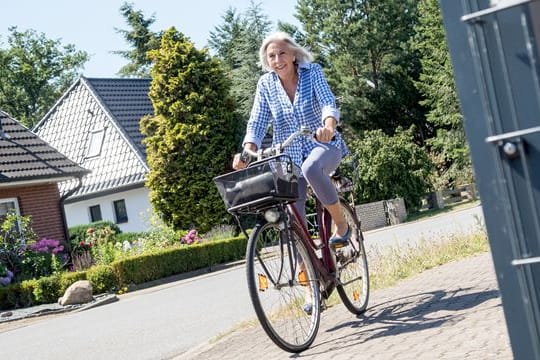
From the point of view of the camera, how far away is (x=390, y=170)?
3462cm

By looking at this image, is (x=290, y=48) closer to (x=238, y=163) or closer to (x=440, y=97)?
(x=238, y=163)

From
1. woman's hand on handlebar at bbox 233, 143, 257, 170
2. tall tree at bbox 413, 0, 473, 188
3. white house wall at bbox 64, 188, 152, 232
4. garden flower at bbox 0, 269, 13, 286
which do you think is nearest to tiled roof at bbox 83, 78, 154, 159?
white house wall at bbox 64, 188, 152, 232

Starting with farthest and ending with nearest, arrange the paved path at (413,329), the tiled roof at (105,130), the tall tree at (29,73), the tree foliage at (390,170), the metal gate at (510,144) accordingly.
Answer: the tall tree at (29,73) → the tiled roof at (105,130) → the tree foliage at (390,170) → the paved path at (413,329) → the metal gate at (510,144)

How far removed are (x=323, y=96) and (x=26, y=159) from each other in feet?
71.4

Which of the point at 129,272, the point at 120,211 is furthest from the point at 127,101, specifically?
the point at 129,272

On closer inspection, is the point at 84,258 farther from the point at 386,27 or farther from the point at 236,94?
the point at 386,27

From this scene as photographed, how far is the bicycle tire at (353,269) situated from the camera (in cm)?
670

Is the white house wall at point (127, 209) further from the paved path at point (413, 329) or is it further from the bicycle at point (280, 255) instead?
the bicycle at point (280, 255)

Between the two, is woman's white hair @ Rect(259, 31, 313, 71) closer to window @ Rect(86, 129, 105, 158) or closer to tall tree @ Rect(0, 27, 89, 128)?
window @ Rect(86, 129, 105, 158)

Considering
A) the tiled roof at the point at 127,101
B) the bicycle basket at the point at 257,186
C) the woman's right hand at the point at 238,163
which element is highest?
the tiled roof at the point at 127,101

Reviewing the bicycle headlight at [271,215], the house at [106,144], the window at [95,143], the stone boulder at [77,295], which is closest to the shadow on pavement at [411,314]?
the bicycle headlight at [271,215]

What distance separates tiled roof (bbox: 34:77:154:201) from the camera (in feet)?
124

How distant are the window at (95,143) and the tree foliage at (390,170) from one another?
35.0 ft

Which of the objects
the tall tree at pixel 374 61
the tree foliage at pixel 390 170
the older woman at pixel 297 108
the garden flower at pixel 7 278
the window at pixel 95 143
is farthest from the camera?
the tall tree at pixel 374 61
